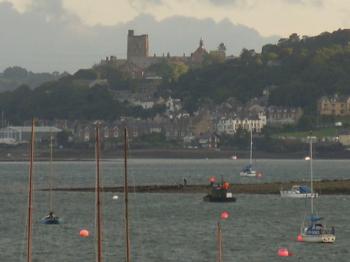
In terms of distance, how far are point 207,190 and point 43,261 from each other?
158ft

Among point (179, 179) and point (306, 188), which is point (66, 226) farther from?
point (179, 179)

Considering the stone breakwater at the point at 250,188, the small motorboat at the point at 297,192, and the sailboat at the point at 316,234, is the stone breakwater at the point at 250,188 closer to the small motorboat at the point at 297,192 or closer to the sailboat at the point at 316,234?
the small motorboat at the point at 297,192

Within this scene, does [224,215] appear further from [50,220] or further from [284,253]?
[284,253]

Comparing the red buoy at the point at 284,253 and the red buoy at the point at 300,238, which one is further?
the red buoy at the point at 300,238

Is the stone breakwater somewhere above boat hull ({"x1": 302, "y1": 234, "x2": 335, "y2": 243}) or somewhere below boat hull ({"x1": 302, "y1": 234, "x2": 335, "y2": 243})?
above

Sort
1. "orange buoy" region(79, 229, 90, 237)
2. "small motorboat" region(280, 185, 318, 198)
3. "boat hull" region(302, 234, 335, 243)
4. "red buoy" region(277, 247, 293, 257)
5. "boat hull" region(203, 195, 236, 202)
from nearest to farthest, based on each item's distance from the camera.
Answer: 1. "red buoy" region(277, 247, 293, 257)
2. "boat hull" region(302, 234, 335, 243)
3. "orange buoy" region(79, 229, 90, 237)
4. "boat hull" region(203, 195, 236, 202)
5. "small motorboat" region(280, 185, 318, 198)

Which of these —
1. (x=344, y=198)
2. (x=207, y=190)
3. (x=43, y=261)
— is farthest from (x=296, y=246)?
(x=207, y=190)

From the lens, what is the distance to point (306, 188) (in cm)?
10838

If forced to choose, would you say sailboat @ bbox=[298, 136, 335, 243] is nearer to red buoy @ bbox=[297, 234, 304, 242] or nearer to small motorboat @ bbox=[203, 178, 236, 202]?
red buoy @ bbox=[297, 234, 304, 242]

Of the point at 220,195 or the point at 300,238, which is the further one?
the point at 220,195

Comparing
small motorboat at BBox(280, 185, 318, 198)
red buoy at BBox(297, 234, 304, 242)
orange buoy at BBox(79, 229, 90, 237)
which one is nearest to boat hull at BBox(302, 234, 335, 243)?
red buoy at BBox(297, 234, 304, 242)

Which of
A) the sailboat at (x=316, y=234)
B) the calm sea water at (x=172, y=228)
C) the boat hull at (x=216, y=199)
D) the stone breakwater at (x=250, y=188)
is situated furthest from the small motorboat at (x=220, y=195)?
the sailboat at (x=316, y=234)

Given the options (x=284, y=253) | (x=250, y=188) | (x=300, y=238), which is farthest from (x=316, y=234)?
(x=250, y=188)

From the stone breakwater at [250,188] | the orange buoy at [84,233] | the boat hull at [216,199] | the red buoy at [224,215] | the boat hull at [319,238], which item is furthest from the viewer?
the stone breakwater at [250,188]
